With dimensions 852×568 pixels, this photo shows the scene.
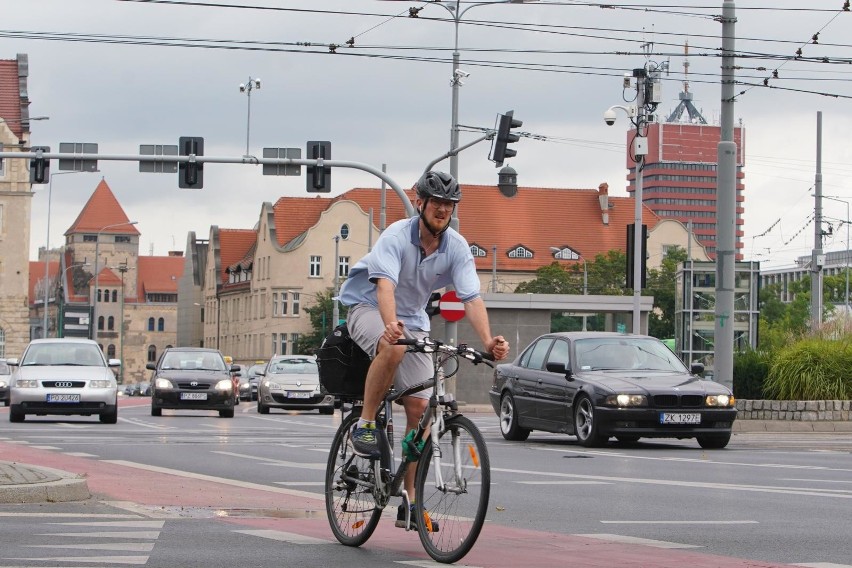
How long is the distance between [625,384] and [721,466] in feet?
12.6

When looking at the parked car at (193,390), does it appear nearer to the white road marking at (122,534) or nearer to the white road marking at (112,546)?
the white road marking at (122,534)

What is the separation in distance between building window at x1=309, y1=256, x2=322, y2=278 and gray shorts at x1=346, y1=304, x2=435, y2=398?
414 ft

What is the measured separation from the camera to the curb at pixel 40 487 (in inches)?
447

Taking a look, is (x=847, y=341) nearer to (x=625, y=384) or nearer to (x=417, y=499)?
(x=625, y=384)

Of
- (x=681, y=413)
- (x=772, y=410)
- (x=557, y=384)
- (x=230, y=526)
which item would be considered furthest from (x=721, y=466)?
(x=772, y=410)

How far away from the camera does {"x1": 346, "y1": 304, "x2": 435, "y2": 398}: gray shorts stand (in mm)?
8586

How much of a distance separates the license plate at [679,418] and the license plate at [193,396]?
614 inches

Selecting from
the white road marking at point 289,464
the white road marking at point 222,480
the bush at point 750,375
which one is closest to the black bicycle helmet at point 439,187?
the white road marking at point 222,480

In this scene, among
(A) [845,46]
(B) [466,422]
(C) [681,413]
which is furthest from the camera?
(A) [845,46]

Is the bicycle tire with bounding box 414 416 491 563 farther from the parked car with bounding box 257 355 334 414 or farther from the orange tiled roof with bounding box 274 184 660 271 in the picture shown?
the orange tiled roof with bounding box 274 184 660 271

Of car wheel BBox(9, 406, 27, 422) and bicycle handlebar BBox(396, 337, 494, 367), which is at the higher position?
bicycle handlebar BBox(396, 337, 494, 367)

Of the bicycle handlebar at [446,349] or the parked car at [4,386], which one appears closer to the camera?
the bicycle handlebar at [446,349]

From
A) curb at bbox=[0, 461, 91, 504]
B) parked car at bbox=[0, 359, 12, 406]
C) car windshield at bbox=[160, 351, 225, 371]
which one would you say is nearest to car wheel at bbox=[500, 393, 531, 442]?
curb at bbox=[0, 461, 91, 504]

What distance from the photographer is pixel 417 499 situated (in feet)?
27.1
